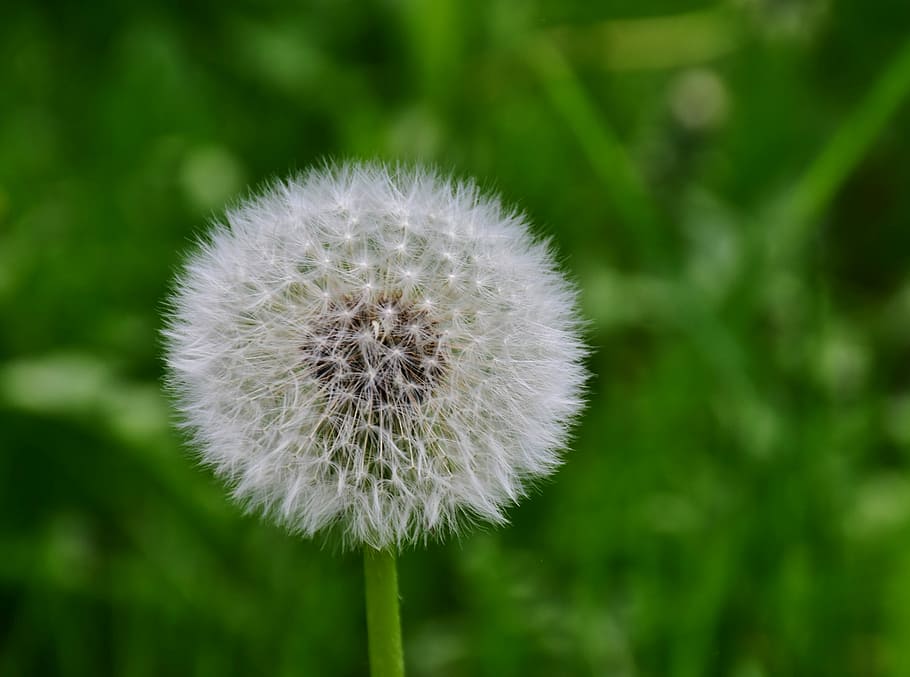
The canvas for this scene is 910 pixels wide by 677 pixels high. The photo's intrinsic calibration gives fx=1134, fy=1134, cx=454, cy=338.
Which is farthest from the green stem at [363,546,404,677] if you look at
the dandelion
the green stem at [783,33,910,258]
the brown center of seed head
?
the green stem at [783,33,910,258]

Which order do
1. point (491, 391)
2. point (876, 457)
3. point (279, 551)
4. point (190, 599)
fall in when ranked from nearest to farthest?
point (491, 391) → point (190, 599) → point (279, 551) → point (876, 457)

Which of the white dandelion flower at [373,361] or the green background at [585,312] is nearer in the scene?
the white dandelion flower at [373,361]

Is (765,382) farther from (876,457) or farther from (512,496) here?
(512,496)

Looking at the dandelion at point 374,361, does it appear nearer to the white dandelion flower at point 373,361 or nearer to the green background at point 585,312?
the white dandelion flower at point 373,361

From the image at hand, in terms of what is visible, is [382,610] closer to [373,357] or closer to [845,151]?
[373,357]

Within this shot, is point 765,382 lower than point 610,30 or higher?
lower

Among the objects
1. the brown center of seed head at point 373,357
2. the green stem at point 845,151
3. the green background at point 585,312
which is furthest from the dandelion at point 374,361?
the green stem at point 845,151

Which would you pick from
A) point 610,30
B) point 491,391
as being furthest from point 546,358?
point 610,30

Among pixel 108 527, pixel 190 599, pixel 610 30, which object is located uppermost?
pixel 610 30

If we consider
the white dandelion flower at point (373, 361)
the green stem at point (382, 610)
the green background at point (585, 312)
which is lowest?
the green stem at point (382, 610)
